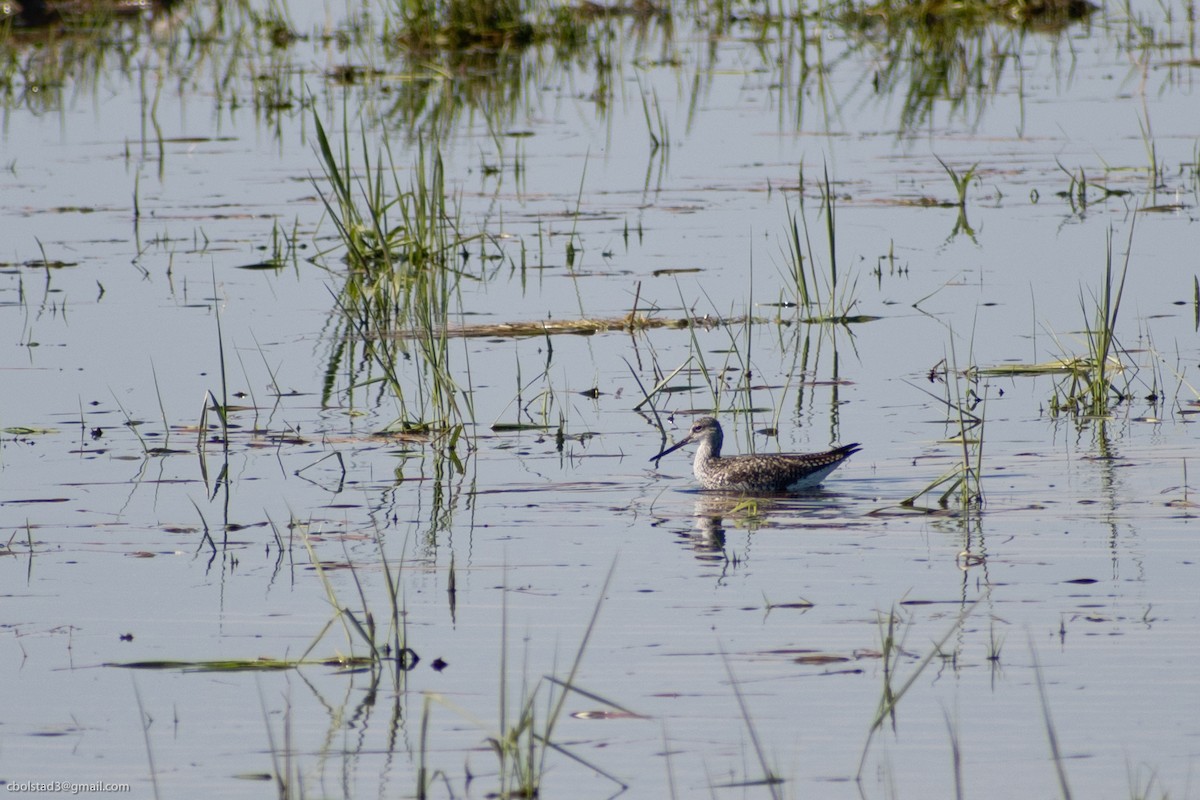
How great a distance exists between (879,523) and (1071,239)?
576 centimetres

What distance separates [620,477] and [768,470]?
2.16ft

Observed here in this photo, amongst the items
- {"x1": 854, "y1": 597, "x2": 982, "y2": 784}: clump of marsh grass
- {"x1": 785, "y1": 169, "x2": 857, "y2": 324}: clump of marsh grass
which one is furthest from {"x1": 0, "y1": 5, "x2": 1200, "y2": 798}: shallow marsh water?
{"x1": 785, "y1": 169, "x2": 857, "y2": 324}: clump of marsh grass

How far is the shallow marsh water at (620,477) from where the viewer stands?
5273 mm

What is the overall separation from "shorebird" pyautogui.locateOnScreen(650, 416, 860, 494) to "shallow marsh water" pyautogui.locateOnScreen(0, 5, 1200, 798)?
167mm

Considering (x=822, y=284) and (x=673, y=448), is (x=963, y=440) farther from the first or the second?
(x=822, y=284)

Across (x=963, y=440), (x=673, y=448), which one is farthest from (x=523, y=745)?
(x=673, y=448)

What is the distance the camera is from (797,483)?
26.6 ft

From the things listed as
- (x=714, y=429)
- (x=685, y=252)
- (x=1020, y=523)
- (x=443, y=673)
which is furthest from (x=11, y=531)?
(x=685, y=252)

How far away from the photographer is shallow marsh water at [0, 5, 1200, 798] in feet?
17.3

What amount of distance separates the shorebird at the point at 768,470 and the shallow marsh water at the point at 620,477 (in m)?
0.17

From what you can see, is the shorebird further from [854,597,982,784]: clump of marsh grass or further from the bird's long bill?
[854,597,982,784]: clump of marsh grass

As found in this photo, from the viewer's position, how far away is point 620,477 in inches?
326

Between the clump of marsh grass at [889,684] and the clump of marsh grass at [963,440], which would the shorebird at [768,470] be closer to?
the clump of marsh grass at [963,440]

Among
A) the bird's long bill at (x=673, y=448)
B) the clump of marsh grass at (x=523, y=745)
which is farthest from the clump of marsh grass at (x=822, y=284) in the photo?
the clump of marsh grass at (x=523, y=745)
